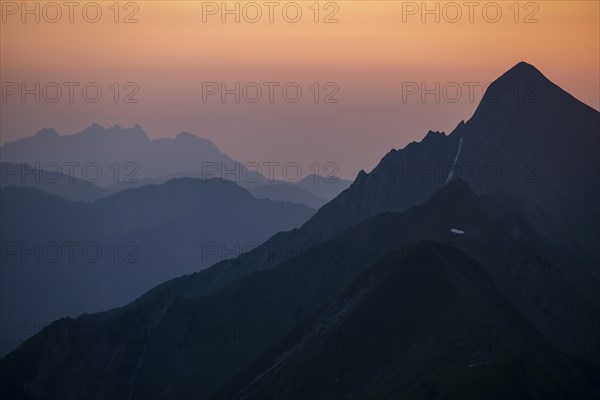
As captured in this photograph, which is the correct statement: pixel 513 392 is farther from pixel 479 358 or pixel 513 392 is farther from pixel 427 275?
pixel 427 275

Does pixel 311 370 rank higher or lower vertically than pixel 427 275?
lower

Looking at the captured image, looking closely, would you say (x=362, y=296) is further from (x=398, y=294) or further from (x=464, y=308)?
(x=464, y=308)

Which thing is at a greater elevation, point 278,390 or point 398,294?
point 398,294

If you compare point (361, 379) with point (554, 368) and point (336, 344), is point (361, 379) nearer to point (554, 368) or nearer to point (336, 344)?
point (336, 344)

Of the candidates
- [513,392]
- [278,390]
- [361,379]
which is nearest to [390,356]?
[361,379]

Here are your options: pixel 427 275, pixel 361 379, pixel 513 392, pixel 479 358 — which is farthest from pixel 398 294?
pixel 513 392

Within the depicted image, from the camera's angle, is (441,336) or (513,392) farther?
(441,336)

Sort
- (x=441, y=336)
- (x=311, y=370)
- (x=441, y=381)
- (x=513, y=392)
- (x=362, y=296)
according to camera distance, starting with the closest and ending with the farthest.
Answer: (x=513, y=392) < (x=441, y=381) < (x=441, y=336) < (x=311, y=370) < (x=362, y=296)

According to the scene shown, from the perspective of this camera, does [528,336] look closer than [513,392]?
No

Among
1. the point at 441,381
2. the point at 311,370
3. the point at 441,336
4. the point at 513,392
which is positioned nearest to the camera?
the point at 513,392

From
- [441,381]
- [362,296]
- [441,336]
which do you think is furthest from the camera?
[362,296]
